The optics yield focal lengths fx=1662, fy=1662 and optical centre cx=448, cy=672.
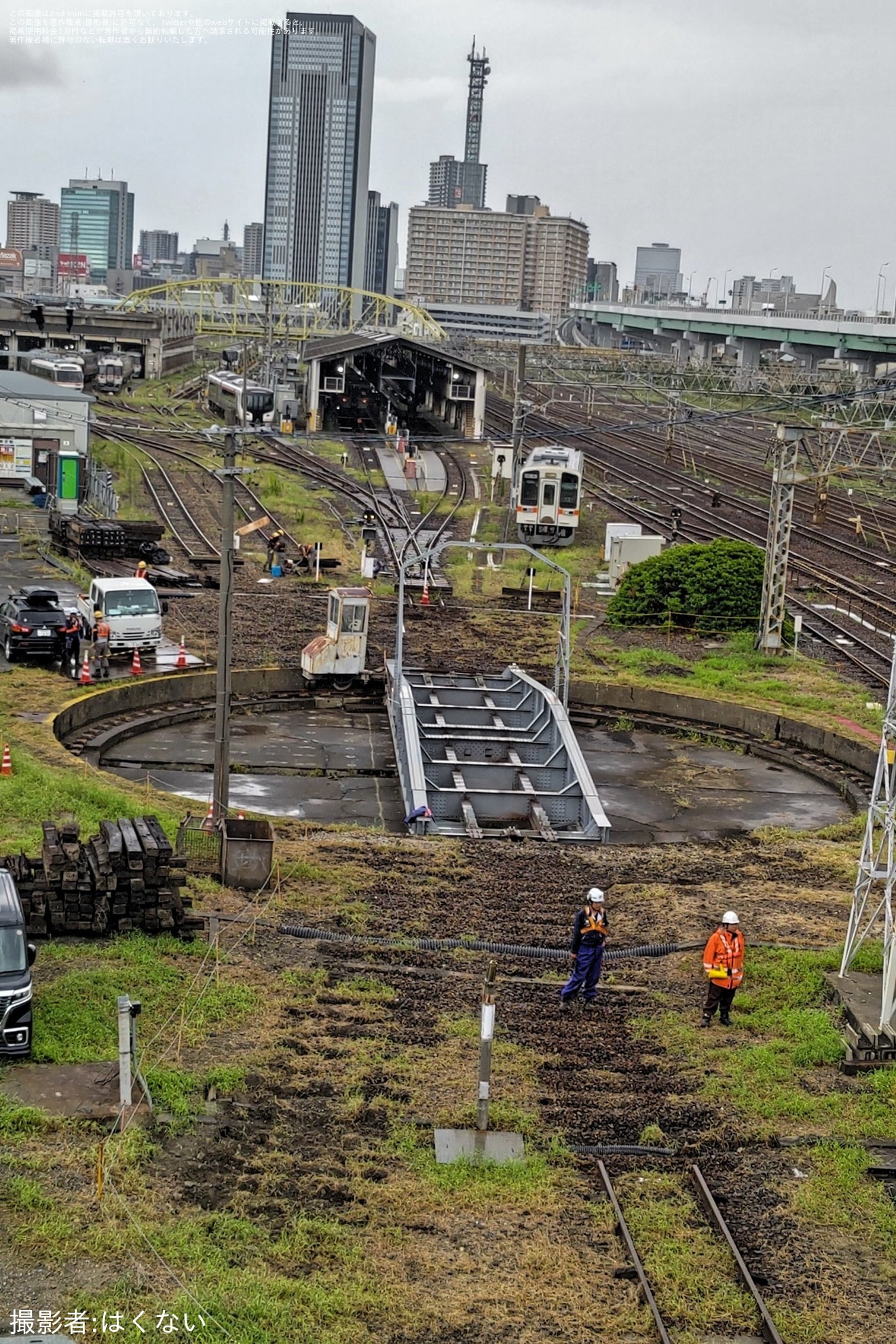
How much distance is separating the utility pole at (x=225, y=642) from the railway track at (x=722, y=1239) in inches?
317

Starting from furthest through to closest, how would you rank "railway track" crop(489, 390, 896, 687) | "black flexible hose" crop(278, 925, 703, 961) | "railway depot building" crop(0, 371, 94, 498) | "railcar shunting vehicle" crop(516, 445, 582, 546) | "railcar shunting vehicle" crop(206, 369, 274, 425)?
"railcar shunting vehicle" crop(206, 369, 274, 425)
"railway depot building" crop(0, 371, 94, 498)
"railcar shunting vehicle" crop(516, 445, 582, 546)
"railway track" crop(489, 390, 896, 687)
"black flexible hose" crop(278, 925, 703, 961)

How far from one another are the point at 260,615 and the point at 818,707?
11.2 m

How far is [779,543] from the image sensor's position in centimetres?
3145

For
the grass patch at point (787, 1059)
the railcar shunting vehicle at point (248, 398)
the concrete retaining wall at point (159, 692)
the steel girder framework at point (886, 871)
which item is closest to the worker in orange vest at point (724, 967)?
the grass patch at point (787, 1059)

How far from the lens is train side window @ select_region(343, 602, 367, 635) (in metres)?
27.5

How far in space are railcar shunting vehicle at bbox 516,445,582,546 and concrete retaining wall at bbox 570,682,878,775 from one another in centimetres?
1393

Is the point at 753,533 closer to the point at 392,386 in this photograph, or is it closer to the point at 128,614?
the point at 128,614

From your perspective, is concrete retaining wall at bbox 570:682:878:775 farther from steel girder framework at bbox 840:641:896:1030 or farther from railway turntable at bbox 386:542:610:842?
steel girder framework at bbox 840:641:896:1030

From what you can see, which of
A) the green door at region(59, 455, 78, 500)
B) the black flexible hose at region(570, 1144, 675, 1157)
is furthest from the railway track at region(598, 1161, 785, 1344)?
the green door at region(59, 455, 78, 500)

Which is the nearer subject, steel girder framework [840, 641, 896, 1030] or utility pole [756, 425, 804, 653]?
steel girder framework [840, 641, 896, 1030]

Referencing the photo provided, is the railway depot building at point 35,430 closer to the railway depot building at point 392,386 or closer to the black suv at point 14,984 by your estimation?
the railway depot building at point 392,386

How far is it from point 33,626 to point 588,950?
51.8 ft

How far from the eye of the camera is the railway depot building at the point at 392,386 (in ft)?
212

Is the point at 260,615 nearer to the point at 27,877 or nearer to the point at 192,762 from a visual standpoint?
the point at 192,762
